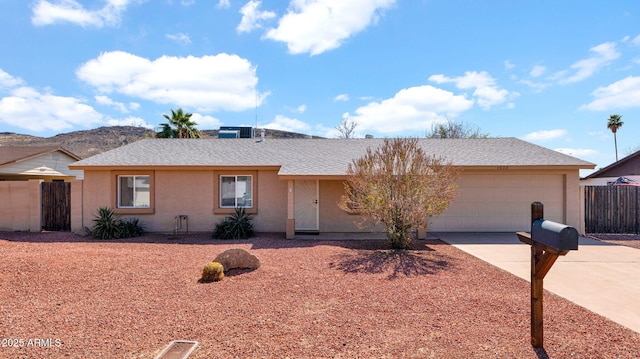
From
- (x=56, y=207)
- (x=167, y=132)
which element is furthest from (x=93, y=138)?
(x=56, y=207)

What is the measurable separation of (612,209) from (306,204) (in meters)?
11.7

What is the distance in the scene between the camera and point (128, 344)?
13.3ft

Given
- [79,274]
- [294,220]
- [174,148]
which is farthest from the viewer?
[174,148]

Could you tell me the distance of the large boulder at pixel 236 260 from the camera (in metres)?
7.12

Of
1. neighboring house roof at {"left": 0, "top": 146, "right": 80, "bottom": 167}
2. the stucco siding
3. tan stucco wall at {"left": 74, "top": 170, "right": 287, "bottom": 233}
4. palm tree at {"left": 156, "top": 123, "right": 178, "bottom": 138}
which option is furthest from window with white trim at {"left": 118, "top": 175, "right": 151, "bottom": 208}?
palm tree at {"left": 156, "top": 123, "right": 178, "bottom": 138}

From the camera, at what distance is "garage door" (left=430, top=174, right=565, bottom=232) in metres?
13.1

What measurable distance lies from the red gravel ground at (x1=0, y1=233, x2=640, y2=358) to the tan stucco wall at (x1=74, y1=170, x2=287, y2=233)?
475cm

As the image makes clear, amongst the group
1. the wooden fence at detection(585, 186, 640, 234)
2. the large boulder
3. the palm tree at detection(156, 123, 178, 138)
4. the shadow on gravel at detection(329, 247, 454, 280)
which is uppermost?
the palm tree at detection(156, 123, 178, 138)

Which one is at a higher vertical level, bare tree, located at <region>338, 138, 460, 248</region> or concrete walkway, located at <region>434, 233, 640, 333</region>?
bare tree, located at <region>338, 138, 460, 248</region>

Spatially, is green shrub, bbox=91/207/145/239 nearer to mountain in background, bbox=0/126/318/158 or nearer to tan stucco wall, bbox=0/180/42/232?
tan stucco wall, bbox=0/180/42/232

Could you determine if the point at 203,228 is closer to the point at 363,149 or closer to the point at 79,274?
the point at 79,274

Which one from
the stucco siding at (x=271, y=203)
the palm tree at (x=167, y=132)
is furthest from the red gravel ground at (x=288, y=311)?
the palm tree at (x=167, y=132)

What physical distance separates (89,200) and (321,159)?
8.93 meters

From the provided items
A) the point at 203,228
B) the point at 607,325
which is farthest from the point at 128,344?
the point at 203,228
